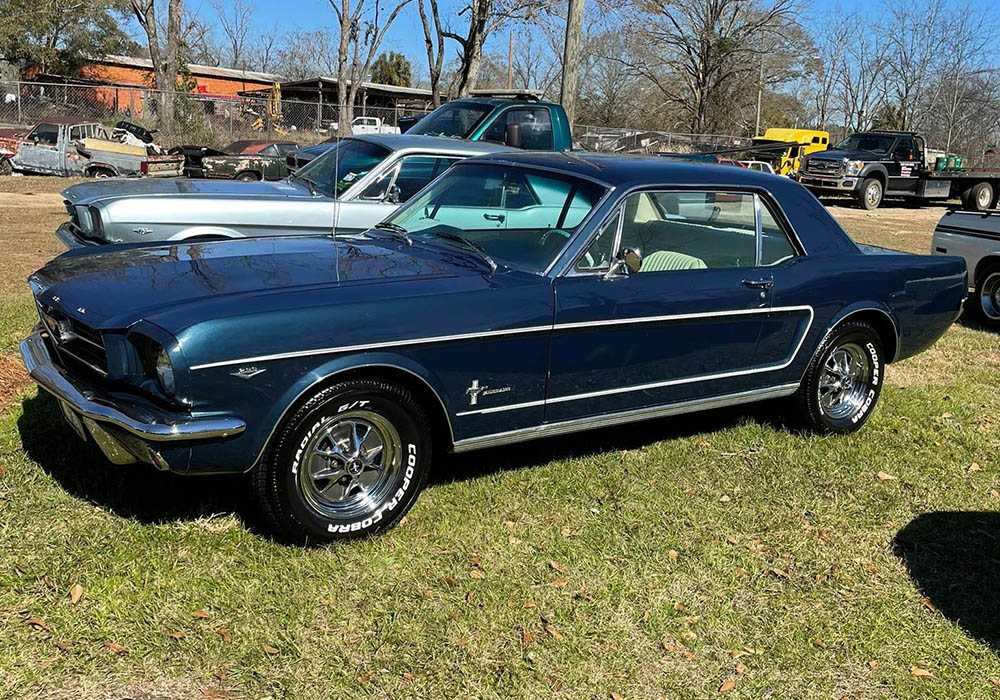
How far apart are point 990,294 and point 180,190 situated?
26.4 feet

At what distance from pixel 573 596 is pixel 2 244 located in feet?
31.4

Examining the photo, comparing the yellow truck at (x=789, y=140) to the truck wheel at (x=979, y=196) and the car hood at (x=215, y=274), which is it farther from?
the car hood at (x=215, y=274)

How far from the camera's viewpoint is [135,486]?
4113 mm

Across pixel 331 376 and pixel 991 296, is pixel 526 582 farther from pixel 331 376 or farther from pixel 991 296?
pixel 991 296

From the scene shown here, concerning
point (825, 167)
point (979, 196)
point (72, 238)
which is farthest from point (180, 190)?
point (979, 196)

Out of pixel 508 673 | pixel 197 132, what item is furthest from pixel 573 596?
pixel 197 132

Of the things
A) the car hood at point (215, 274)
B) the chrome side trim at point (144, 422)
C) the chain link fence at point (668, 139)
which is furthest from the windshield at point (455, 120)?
the chain link fence at point (668, 139)

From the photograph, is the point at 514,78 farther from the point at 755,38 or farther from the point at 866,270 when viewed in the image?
the point at 866,270

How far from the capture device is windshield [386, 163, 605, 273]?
4395mm

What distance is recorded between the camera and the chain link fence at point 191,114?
2808 centimetres

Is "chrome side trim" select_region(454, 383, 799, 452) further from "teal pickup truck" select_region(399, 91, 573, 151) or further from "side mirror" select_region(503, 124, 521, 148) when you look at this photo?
"teal pickup truck" select_region(399, 91, 573, 151)

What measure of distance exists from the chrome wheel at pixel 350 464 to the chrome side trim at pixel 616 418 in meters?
0.35

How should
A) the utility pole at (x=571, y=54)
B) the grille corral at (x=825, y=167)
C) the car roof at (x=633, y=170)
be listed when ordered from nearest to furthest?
the car roof at (x=633, y=170), the utility pole at (x=571, y=54), the grille corral at (x=825, y=167)

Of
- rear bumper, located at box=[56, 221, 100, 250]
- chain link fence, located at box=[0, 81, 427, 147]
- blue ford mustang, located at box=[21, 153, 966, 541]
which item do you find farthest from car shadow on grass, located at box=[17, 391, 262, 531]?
chain link fence, located at box=[0, 81, 427, 147]
